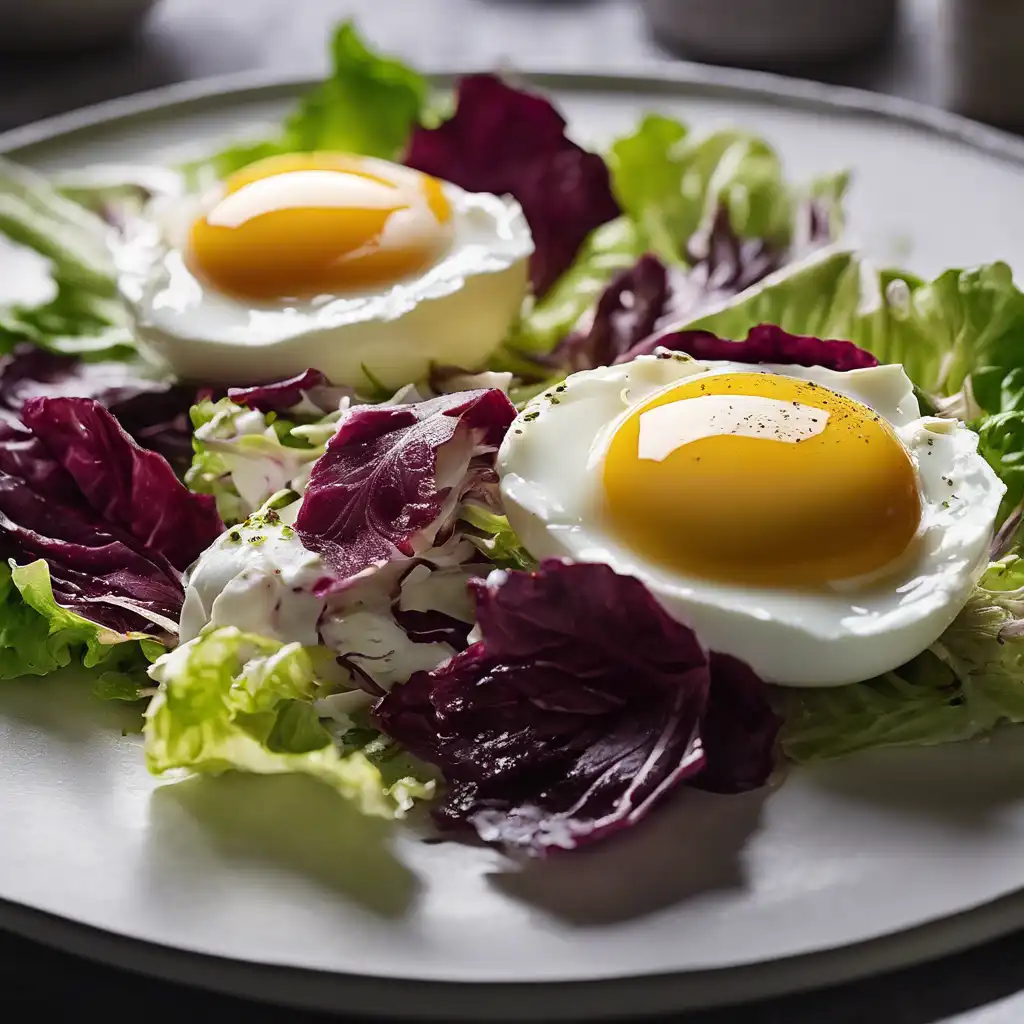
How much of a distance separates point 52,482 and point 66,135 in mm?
1954

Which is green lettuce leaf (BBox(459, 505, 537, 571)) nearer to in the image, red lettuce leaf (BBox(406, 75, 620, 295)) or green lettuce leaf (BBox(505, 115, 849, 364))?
green lettuce leaf (BBox(505, 115, 849, 364))

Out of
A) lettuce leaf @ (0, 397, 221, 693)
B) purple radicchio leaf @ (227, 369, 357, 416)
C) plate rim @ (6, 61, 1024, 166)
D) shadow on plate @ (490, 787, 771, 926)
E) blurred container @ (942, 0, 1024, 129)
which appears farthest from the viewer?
blurred container @ (942, 0, 1024, 129)

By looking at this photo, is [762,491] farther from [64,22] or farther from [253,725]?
[64,22]

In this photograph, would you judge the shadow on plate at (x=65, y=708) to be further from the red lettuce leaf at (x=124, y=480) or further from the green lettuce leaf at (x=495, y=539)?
the green lettuce leaf at (x=495, y=539)

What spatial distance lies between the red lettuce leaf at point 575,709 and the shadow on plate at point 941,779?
14 centimetres

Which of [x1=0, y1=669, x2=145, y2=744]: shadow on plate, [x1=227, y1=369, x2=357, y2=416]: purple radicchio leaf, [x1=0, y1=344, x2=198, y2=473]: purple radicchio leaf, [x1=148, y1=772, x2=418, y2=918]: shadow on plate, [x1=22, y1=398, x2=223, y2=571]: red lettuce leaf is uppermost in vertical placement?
[x1=227, y1=369, x2=357, y2=416]: purple radicchio leaf

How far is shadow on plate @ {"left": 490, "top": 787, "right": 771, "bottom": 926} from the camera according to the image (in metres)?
2.16

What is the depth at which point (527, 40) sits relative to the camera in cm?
633

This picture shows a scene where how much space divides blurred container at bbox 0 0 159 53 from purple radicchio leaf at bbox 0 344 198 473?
2825 millimetres

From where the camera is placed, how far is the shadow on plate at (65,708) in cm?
258

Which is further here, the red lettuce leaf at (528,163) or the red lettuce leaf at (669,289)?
the red lettuce leaf at (528,163)

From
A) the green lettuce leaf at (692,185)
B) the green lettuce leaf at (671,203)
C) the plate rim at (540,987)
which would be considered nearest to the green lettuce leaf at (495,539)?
the plate rim at (540,987)

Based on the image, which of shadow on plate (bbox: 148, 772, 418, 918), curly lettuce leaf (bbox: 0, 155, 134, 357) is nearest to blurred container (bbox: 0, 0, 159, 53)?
curly lettuce leaf (bbox: 0, 155, 134, 357)

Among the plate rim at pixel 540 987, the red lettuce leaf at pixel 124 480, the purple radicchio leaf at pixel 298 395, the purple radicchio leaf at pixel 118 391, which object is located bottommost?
the plate rim at pixel 540 987
